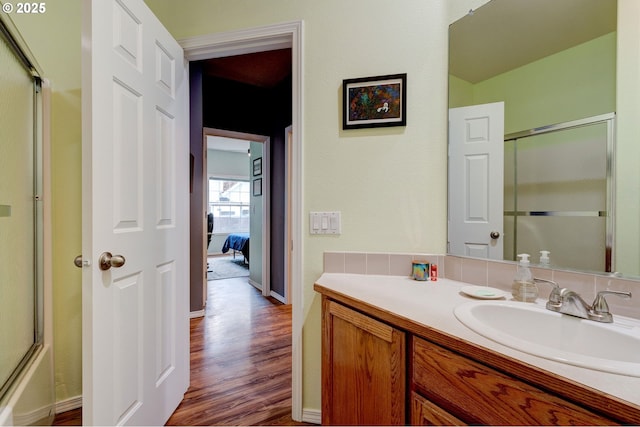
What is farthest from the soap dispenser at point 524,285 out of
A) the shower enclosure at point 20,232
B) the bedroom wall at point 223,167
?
the bedroom wall at point 223,167

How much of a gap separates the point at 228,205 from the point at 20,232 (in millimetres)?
6253

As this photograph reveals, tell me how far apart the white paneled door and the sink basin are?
1201 mm

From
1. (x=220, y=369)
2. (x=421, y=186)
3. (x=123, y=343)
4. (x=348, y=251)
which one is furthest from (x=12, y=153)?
(x=421, y=186)

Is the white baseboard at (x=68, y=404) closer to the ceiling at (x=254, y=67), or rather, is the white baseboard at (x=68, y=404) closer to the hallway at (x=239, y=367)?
the hallway at (x=239, y=367)

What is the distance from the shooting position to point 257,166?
4.05 metres

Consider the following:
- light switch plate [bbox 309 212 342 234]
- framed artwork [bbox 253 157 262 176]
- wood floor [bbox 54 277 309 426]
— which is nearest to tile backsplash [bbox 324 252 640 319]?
light switch plate [bbox 309 212 342 234]

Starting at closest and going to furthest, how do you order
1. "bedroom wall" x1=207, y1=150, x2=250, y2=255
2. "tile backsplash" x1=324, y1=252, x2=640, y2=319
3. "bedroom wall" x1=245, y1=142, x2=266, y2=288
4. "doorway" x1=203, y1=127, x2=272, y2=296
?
1. "tile backsplash" x1=324, y1=252, x2=640, y2=319
2. "doorway" x1=203, y1=127, x2=272, y2=296
3. "bedroom wall" x1=245, y1=142, x2=266, y2=288
4. "bedroom wall" x1=207, y1=150, x2=250, y2=255

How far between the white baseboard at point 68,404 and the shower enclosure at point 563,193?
90.6 inches

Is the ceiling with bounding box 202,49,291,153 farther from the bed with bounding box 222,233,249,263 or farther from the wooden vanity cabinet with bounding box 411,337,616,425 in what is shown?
the bed with bounding box 222,233,249,263

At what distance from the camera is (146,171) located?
1215mm

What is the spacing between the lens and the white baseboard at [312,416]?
142 centimetres

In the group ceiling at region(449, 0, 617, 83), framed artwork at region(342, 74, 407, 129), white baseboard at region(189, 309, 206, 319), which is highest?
ceiling at region(449, 0, 617, 83)

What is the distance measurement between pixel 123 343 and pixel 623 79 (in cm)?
195

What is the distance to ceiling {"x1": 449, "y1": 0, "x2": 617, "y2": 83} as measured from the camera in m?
0.90
